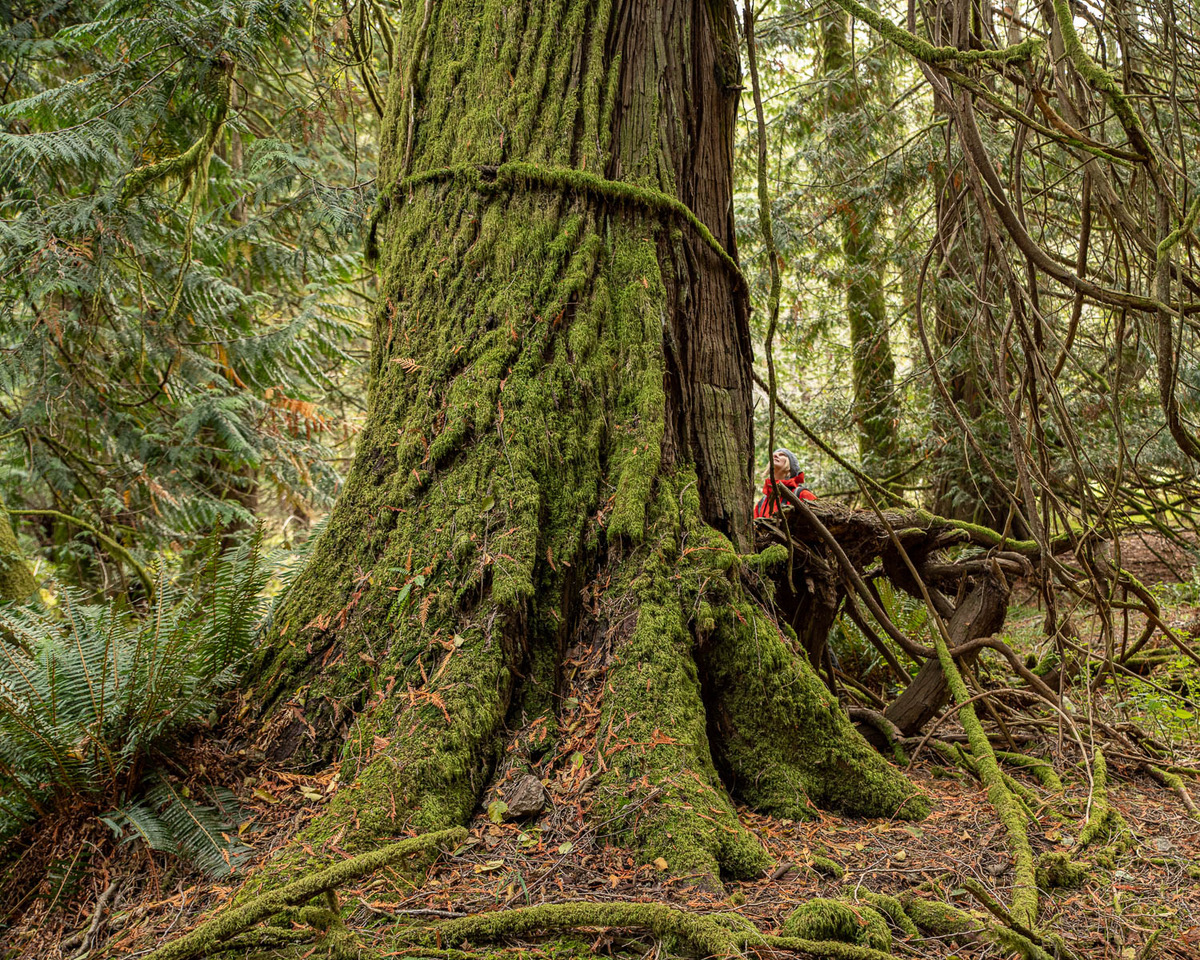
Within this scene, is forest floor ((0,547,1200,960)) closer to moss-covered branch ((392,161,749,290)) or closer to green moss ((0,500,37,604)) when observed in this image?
moss-covered branch ((392,161,749,290))

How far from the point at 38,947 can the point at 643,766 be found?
1.64 m

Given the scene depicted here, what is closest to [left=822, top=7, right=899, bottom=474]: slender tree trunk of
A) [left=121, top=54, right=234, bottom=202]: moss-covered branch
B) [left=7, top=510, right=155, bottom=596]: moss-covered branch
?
[left=121, top=54, right=234, bottom=202]: moss-covered branch

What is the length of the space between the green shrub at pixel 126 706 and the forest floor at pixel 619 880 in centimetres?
10

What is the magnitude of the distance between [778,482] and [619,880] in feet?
5.28

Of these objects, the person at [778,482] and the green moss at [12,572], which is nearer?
the person at [778,482]

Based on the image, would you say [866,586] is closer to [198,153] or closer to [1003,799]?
[1003,799]

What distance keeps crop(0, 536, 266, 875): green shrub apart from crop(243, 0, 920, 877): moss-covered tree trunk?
0.65ft

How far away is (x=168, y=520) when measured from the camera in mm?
6965

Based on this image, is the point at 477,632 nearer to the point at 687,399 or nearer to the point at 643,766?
the point at 643,766

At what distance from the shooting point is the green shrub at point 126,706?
2176 mm

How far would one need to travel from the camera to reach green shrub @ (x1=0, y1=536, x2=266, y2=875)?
7.14 feet

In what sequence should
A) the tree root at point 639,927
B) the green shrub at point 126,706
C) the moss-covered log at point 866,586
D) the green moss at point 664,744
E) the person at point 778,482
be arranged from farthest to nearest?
the moss-covered log at point 866,586 → the person at point 778,482 → the green shrub at point 126,706 → the green moss at point 664,744 → the tree root at point 639,927

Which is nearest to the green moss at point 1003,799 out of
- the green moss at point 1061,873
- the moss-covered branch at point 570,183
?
the green moss at point 1061,873

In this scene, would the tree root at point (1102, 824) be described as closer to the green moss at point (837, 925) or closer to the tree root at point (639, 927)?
the green moss at point (837, 925)
